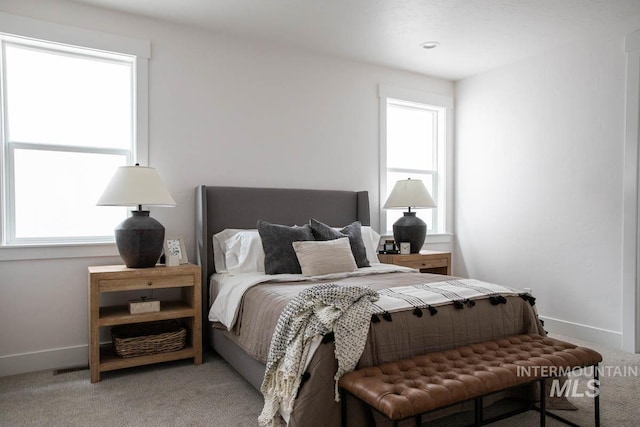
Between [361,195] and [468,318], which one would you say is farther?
[361,195]

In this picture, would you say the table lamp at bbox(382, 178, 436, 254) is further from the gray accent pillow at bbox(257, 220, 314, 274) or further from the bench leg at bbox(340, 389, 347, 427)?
the bench leg at bbox(340, 389, 347, 427)

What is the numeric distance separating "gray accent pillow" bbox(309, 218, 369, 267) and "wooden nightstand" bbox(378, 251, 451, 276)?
633 mm

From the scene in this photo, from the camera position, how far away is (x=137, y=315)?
2998mm

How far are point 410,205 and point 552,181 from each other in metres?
1.35

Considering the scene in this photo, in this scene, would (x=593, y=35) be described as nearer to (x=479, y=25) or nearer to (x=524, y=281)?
(x=479, y=25)

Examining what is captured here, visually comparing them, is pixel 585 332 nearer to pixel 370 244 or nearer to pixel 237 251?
pixel 370 244

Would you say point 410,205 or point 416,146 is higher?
point 416,146

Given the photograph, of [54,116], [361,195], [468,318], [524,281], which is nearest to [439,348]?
[468,318]

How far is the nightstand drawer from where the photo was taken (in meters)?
2.92

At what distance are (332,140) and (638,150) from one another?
260cm

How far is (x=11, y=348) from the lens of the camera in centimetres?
305

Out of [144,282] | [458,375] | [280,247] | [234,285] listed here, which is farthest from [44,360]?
[458,375]

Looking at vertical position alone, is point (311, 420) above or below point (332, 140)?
below

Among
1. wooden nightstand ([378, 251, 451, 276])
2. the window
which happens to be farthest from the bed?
the window
